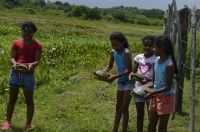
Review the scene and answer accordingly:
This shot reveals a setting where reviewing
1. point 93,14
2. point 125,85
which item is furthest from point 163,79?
point 93,14

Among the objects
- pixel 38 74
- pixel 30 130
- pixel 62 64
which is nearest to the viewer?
pixel 30 130

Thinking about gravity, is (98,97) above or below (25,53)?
below

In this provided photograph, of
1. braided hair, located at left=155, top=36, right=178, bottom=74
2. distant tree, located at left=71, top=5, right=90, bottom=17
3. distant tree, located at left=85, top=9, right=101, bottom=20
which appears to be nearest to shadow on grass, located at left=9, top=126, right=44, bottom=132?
braided hair, located at left=155, top=36, right=178, bottom=74

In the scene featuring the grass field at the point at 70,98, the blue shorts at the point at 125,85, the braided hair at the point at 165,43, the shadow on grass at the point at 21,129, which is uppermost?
the braided hair at the point at 165,43

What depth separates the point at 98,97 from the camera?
27.1 feet

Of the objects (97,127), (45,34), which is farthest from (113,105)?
(45,34)

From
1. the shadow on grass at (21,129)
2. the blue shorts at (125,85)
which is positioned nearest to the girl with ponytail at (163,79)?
the blue shorts at (125,85)

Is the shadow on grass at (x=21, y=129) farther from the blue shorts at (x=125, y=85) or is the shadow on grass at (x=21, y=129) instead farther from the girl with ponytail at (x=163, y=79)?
the girl with ponytail at (x=163, y=79)

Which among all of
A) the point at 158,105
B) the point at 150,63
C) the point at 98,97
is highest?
the point at 150,63

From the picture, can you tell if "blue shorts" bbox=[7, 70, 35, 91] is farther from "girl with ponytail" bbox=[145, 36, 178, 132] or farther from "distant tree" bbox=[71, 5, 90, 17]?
"distant tree" bbox=[71, 5, 90, 17]

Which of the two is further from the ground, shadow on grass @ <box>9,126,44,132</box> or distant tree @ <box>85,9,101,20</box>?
shadow on grass @ <box>9,126,44,132</box>

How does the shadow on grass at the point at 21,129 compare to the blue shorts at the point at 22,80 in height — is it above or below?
below

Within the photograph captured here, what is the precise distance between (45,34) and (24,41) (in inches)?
618

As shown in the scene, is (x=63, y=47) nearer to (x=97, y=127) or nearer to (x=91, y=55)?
(x=91, y=55)
